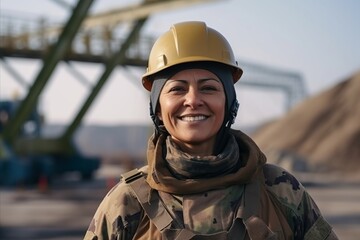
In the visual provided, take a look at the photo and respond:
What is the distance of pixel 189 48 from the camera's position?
6.95ft

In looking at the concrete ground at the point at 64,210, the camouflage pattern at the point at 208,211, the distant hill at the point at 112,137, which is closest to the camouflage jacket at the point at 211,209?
the camouflage pattern at the point at 208,211

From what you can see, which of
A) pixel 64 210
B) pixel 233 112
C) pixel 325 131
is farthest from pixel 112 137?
pixel 233 112

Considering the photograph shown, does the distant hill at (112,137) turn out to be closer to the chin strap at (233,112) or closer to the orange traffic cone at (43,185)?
the orange traffic cone at (43,185)

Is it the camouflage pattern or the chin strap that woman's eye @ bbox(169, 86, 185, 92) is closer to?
the chin strap

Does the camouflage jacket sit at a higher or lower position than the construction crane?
lower

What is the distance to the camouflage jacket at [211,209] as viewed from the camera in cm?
203

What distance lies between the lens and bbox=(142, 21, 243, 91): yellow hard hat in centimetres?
211

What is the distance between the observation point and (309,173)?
1084 inches

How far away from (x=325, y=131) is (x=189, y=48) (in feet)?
113

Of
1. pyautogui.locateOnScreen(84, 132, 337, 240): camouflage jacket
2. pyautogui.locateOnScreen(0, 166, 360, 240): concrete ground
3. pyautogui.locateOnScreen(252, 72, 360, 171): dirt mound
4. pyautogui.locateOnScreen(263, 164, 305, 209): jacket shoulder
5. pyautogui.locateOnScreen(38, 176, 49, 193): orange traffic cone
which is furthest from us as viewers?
pyautogui.locateOnScreen(252, 72, 360, 171): dirt mound

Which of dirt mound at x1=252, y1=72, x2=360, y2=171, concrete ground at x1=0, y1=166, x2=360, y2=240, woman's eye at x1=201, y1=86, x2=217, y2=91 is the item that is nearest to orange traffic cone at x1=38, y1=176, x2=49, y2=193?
concrete ground at x1=0, y1=166, x2=360, y2=240

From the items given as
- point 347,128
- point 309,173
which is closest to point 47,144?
point 309,173

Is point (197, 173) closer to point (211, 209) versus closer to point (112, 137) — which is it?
point (211, 209)

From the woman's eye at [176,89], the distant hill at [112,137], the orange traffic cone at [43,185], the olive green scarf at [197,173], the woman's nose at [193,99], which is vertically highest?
the distant hill at [112,137]
